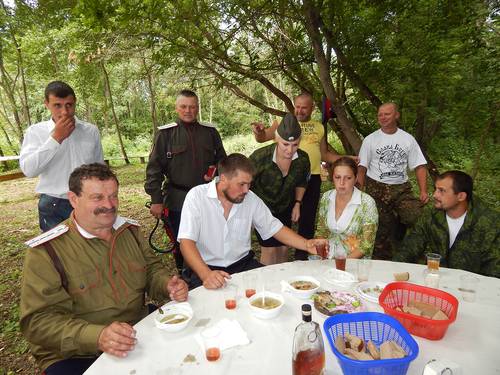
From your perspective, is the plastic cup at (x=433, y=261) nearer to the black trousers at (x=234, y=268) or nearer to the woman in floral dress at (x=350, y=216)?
the woman in floral dress at (x=350, y=216)

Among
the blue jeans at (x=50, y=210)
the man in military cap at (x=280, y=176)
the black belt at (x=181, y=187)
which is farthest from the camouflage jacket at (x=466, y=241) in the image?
the blue jeans at (x=50, y=210)

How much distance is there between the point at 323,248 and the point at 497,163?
22.1 feet

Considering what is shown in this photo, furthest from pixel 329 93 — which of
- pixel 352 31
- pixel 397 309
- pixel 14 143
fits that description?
pixel 14 143

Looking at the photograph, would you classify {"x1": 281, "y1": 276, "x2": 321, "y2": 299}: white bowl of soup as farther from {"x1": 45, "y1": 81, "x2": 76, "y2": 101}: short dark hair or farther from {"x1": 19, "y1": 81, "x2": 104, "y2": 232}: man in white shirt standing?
{"x1": 45, "y1": 81, "x2": 76, "y2": 101}: short dark hair

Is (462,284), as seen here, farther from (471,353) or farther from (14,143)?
(14,143)

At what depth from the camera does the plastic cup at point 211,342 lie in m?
1.44

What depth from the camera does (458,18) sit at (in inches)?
198

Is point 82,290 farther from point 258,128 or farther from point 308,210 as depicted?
point 308,210

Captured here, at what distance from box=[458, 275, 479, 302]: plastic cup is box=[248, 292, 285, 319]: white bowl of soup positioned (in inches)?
44.3

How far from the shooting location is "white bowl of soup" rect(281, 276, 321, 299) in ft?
6.35

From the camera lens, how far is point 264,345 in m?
1.53

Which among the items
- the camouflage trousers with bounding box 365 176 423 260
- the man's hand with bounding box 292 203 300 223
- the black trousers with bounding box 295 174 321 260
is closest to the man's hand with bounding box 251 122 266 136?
the black trousers with bounding box 295 174 321 260

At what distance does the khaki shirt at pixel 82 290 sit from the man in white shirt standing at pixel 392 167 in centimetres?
303

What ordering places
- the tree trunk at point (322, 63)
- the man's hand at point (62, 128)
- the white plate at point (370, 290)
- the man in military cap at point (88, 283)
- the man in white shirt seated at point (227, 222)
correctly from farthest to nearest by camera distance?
the tree trunk at point (322, 63) < the man's hand at point (62, 128) < the man in white shirt seated at point (227, 222) < the white plate at point (370, 290) < the man in military cap at point (88, 283)
